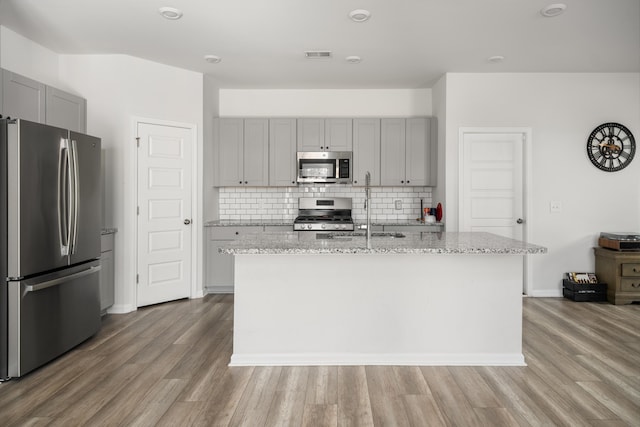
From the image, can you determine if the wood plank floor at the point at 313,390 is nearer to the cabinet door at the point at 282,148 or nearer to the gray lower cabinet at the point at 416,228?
the gray lower cabinet at the point at 416,228

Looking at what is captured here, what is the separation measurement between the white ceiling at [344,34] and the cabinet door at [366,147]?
61cm

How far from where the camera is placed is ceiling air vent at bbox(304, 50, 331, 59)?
402 centimetres

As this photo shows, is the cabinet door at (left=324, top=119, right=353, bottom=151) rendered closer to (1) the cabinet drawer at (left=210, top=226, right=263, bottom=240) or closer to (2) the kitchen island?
(1) the cabinet drawer at (left=210, top=226, right=263, bottom=240)

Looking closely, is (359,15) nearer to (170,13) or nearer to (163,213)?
(170,13)

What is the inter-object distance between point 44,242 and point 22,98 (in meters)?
1.34

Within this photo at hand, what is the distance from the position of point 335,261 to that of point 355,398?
0.90m

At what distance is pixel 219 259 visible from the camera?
486cm

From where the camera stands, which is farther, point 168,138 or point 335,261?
point 168,138

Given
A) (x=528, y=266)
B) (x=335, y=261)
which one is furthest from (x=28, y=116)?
(x=528, y=266)

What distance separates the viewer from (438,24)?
11.2 feet

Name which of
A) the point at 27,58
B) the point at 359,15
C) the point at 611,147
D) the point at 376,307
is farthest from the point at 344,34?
the point at 611,147

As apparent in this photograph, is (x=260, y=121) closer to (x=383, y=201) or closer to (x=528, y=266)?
(x=383, y=201)

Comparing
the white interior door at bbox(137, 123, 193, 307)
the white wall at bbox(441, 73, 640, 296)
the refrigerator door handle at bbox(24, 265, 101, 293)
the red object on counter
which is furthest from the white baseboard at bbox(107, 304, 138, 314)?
the white wall at bbox(441, 73, 640, 296)

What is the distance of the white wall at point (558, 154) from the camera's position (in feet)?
15.5
